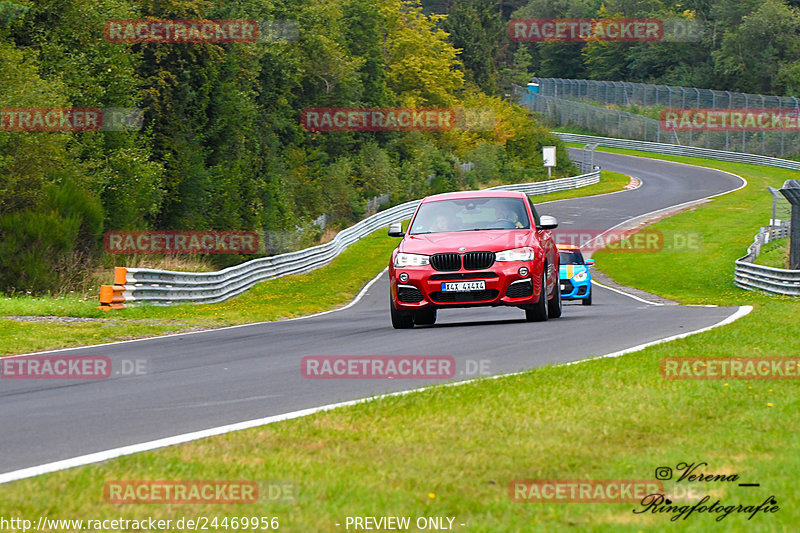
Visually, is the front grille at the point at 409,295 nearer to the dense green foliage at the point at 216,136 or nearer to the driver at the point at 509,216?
the driver at the point at 509,216

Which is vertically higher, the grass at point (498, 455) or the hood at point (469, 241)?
the hood at point (469, 241)

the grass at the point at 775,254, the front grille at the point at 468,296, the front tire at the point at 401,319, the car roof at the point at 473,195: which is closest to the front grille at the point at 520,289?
the front grille at the point at 468,296

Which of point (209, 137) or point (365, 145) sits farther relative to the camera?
point (365, 145)

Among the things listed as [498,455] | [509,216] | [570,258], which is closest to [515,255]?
[509,216]

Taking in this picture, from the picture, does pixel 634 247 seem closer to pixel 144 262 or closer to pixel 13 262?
pixel 144 262

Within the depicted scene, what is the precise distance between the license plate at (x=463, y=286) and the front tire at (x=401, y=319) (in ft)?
2.61

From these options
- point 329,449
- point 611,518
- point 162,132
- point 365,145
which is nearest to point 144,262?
point 162,132

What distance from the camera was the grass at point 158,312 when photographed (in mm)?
15773

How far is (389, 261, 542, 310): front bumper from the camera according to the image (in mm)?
14445

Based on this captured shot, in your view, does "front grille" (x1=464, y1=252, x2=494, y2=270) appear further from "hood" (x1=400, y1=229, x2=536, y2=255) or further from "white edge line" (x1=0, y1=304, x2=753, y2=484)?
"white edge line" (x1=0, y1=304, x2=753, y2=484)

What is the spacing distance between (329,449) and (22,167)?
22359mm

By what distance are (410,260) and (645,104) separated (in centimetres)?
9294

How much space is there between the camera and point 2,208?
26.6 metres

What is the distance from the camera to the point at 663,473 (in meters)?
5.60
